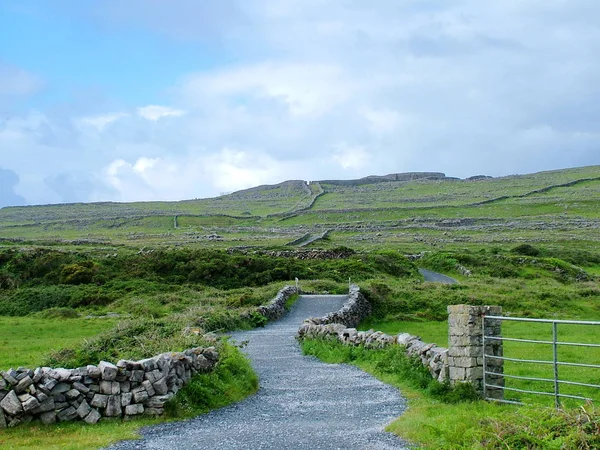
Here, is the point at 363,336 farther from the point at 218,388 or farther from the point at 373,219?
the point at 373,219

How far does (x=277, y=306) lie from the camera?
33.3 metres

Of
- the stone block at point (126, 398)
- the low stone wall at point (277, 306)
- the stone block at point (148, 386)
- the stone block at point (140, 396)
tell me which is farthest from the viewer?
the low stone wall at point (277, 306)

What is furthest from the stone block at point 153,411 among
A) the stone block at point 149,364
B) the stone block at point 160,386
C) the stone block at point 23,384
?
the stone block at point 23,384

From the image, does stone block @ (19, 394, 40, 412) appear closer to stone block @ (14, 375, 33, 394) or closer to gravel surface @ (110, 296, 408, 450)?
stone block @ (14, 375, 33, 394)

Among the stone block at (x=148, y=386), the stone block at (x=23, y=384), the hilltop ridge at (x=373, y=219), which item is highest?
the hilltop ridge at (x=373, y=219)

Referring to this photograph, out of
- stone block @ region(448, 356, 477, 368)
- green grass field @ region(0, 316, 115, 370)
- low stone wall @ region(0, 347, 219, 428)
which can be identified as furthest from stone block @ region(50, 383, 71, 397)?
green grass field @ region(0, 316, 115, 370)

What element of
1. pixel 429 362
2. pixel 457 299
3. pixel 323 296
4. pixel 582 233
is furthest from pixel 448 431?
pixel 582 233

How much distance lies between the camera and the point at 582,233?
83.3 meters

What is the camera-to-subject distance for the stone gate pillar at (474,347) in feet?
43.5

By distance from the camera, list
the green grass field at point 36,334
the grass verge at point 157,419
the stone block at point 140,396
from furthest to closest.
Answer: the green grass field at point 36,334
the stone block at point 140,396
the grass verge at point 157,419

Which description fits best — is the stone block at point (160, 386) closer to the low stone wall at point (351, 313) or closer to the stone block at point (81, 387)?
the stone block at point (81, 387)

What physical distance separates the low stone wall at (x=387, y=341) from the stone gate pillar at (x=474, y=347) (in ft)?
Answer: 2.00

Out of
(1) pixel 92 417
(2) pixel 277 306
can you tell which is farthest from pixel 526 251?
(1) pixel 92 417

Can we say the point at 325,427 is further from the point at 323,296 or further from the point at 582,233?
the point at 582,233
